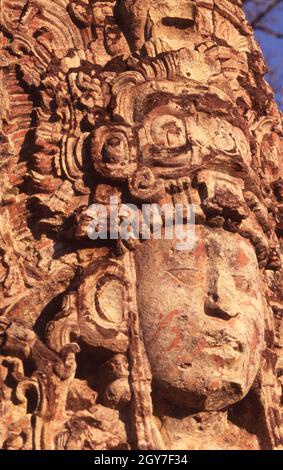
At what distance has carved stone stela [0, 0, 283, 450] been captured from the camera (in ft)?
22.4

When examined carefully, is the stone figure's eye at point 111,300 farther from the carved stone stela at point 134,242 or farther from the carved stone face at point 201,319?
the carved stone face at point 201,319

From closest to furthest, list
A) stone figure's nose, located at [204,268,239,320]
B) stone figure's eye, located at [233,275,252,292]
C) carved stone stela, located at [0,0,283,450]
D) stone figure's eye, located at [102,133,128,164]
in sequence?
carved stone stela, located at [0,0,283,450] → stone figure's nose, located at [204,268,239,320] → stone figure's eye, located at [233,275,252,292] → stone figure's eye, located at [102,133,128,164]

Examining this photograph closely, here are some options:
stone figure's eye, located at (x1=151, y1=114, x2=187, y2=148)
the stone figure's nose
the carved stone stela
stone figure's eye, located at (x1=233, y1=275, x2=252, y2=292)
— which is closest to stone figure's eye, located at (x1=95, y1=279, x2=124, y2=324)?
the carved stone stela

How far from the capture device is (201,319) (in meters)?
6.95

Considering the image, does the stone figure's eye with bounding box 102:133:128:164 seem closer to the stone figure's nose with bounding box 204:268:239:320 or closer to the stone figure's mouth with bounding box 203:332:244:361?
the stone figure's nose with bounding box 204:268:239:320

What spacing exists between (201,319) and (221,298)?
170mm

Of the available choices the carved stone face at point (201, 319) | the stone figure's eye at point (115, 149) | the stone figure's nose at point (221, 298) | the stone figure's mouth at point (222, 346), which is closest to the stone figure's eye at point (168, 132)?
the stone figure's eye at point (115, 149)

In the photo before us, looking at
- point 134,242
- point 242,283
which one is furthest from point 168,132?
point 242,283

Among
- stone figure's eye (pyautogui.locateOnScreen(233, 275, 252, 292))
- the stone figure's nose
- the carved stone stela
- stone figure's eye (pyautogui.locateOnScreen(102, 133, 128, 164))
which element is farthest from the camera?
stone figure's eye (pyautogui.locateOnScreen(102, 133, 128, 164))

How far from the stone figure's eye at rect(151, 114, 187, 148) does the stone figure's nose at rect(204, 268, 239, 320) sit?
33.5 inches

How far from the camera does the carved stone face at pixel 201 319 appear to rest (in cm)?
688
